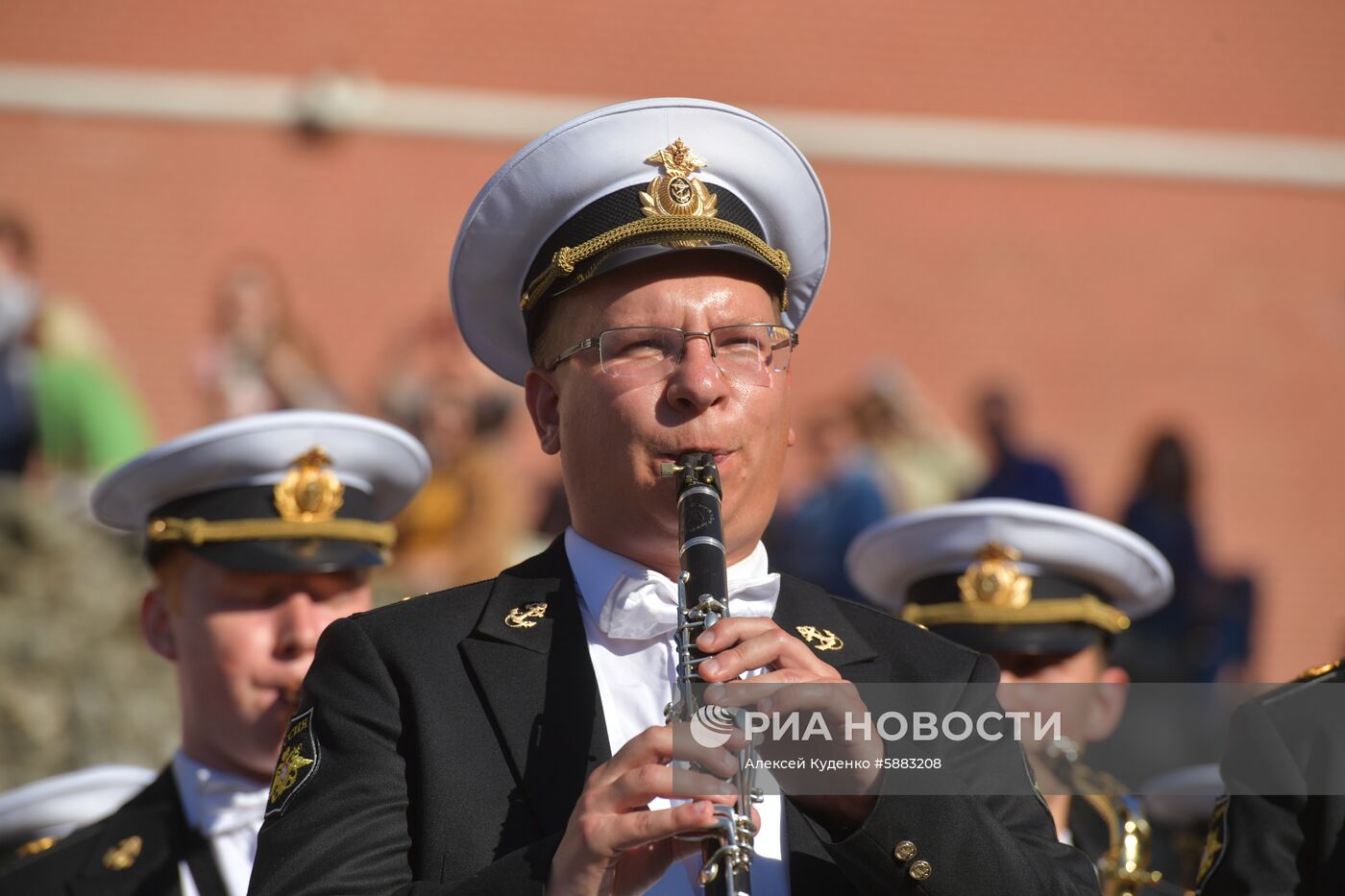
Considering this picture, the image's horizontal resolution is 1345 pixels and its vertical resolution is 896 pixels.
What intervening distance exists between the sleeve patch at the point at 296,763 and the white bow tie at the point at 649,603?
0.49 m

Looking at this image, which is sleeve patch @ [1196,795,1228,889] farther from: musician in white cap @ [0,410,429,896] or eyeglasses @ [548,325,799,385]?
musician in white cap @ [0,410,429,896]

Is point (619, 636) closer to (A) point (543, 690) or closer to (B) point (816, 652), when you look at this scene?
(A) point (543, 690)

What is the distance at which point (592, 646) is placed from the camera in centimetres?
291

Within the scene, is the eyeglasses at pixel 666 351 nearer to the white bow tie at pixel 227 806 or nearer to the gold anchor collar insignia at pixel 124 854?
the white bow tie at pixel 227 806

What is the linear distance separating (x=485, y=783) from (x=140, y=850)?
198 cm

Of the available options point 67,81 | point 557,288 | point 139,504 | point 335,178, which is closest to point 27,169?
point 67,81

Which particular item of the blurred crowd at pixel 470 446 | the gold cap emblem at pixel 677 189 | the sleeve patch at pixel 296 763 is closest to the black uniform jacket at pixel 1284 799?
the gold cap emblem at pixel 677 189

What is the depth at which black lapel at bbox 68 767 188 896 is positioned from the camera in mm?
4250


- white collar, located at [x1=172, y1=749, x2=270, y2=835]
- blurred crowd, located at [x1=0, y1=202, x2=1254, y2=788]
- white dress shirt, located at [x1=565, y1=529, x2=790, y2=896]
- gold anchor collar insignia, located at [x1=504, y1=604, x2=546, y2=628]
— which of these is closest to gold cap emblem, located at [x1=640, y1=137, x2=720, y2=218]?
white dress shirt, located at [x1=565, y1=529, x2=790, y2=896]

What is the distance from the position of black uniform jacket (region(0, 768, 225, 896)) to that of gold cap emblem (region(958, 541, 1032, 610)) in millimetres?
2145

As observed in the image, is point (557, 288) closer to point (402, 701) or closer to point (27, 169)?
point (402, 701)

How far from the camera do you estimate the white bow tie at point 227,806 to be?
14.1 feet

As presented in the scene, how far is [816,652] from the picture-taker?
291cm

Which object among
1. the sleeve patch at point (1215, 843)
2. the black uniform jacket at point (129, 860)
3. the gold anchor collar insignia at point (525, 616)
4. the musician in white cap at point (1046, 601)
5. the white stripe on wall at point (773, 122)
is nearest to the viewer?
the gold anchor collar insignia at point (525, 616)
